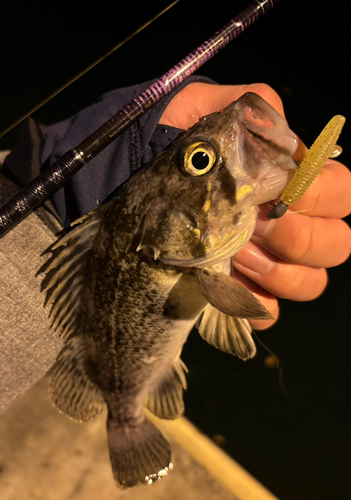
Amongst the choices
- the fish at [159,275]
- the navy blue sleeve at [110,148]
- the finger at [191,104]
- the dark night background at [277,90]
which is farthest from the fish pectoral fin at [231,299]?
the dark night background at [277,90]

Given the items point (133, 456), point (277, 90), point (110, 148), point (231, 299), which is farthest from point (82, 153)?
point (277, 90)

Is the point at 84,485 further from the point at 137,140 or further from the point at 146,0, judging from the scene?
the point at 146,0

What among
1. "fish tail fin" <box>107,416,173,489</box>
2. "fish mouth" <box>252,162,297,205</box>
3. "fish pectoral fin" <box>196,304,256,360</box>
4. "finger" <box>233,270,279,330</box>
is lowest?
"fish tail fin" <box>107,416,173,489</box>

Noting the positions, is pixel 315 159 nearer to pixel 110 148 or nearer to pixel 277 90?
pixel 110 148

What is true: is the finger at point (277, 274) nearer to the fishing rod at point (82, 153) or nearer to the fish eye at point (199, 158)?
the fish eye at point (199, 158)

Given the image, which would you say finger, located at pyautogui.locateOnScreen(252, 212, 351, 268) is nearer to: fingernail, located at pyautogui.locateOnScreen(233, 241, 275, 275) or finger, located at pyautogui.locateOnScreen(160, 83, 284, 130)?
fingernail, located at pyautogui.locateOnScreen(233, 241, 275, 275)

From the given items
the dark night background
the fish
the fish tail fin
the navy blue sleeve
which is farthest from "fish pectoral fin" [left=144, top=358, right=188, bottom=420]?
the dark night background
